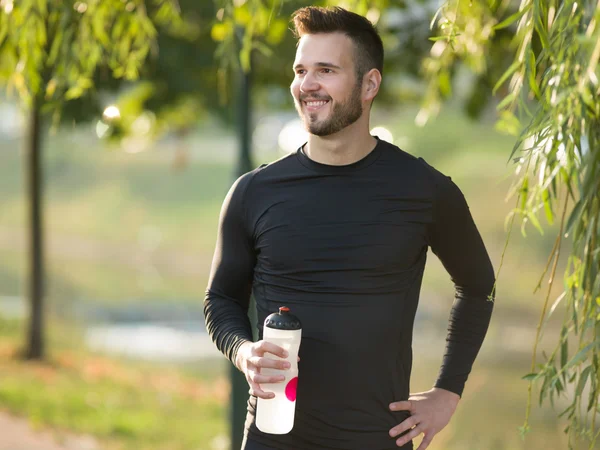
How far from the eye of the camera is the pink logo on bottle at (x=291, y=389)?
2.63 meters

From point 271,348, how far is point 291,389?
0.56ft

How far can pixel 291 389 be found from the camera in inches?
104

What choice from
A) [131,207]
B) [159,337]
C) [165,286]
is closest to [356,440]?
[159,337]

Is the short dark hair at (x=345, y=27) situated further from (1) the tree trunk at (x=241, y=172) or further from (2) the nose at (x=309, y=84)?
(1) the tree trunk at (x=241, y=172)

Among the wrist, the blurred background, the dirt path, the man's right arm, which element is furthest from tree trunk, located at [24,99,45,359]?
the wrist

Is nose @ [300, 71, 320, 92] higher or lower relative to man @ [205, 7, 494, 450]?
higher

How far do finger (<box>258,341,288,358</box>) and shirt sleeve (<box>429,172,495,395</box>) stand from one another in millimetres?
643

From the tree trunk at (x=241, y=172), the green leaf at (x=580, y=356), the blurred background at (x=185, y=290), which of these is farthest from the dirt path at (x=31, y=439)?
the green leaf at (x=580, y=356)

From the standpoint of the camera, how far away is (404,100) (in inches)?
446

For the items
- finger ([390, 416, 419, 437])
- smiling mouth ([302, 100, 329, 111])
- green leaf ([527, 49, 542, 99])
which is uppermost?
green leaf ([527, 49, 542, 99])

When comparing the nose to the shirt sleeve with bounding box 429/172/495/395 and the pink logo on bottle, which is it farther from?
the pink logo on bottle

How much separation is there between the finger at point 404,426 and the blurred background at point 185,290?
28.9 inches

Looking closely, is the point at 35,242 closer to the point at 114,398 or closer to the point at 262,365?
the point at 114,398

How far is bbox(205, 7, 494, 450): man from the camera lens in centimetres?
279
